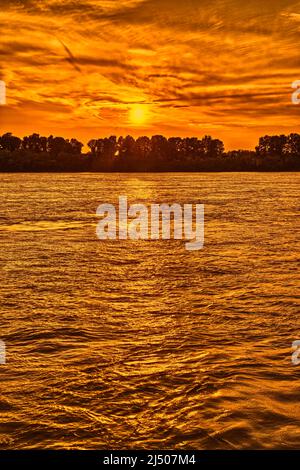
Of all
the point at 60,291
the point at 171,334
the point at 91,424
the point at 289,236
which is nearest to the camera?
the point at 91,424

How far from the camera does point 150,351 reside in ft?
27.1

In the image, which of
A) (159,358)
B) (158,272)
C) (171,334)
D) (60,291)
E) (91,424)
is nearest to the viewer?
(91,424)

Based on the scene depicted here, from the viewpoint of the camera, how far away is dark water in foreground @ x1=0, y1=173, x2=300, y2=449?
19.9 feet

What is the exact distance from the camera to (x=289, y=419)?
20.4ft

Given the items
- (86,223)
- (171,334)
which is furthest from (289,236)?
(171,334)

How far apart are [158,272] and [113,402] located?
25.4 feet

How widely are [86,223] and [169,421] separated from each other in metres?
20.5

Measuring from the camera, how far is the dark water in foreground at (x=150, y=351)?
6.07m

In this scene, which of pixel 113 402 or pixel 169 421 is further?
pixel 113 402

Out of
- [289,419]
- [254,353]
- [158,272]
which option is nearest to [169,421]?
[289,419]

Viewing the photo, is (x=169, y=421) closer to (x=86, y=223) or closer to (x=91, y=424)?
(x=91, y=424)
